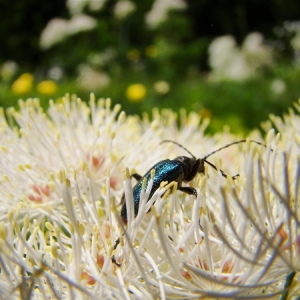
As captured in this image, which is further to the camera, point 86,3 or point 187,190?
point 86,3

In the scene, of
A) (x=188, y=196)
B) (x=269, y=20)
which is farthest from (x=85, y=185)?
(x=269, y=20)

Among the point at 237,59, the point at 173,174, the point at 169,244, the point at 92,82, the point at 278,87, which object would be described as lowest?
the point at 169,244

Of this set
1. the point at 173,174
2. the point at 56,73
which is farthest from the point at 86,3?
the point at 173,174

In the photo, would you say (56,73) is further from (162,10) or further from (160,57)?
(160,57)

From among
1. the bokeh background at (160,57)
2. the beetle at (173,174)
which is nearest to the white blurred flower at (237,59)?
the bokeh background at (160,57)

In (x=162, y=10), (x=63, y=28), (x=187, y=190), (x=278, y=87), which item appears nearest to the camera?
(x=187, y=190)

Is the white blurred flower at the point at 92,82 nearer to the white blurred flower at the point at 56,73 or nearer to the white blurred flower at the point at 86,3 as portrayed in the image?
the white blurred flower at the point at 86,3

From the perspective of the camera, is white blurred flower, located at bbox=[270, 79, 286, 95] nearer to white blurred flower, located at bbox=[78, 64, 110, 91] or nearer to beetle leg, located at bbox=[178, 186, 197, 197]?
white blurred flower, located at bbox=[78, 64, 110, 91]

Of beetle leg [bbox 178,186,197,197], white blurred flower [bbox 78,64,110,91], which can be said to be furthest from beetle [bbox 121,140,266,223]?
white blurred flower [bbox 78,64,110,91]

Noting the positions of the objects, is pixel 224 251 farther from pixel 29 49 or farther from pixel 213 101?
pixel 29 49
